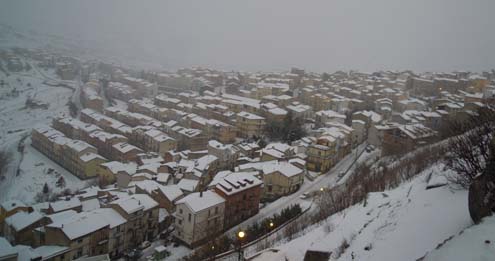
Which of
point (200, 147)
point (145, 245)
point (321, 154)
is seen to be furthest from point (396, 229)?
point (200, 147)

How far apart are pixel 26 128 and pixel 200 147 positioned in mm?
19053

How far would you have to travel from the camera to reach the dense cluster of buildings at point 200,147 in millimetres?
16781

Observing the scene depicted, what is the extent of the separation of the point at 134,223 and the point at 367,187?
10566 millimetres

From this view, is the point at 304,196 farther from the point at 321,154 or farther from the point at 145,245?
the point at 145,245

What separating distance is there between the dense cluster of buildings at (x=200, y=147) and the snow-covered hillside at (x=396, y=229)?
7420 millimetres

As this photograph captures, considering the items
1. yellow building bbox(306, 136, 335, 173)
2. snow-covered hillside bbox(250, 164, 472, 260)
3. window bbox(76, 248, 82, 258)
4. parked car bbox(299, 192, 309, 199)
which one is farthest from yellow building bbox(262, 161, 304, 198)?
window bbox(76, 248, 82, 258)

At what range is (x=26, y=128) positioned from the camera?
120 feet

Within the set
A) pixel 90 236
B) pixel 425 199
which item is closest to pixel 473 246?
pixel 425 199

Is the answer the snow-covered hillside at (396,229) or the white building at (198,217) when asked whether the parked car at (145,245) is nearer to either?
the white building at (198,217)

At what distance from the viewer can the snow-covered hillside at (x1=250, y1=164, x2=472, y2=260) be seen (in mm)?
6848

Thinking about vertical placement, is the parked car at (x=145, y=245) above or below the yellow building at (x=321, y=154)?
below

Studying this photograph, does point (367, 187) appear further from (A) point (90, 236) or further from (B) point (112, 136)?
(B) point (112, 136)

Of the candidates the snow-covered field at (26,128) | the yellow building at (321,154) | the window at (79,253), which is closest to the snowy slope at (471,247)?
the window at (79,253)

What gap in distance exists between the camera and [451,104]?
3095 centimetres
